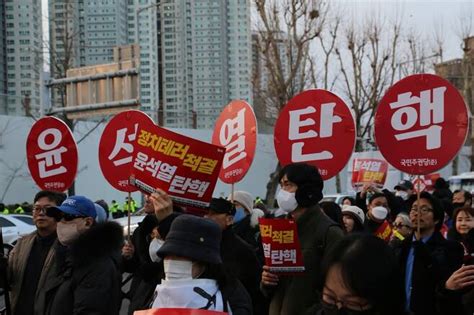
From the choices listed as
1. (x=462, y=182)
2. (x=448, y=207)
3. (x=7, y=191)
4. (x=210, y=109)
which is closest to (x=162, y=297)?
(x=448, y=207)

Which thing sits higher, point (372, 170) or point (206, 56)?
point (206, 56)

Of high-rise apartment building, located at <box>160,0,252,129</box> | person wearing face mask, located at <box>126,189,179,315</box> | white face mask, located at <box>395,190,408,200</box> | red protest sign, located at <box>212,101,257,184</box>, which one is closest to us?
person wearing face mask, located at <box>126,189,179,315</box>

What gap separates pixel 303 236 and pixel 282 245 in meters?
0.27

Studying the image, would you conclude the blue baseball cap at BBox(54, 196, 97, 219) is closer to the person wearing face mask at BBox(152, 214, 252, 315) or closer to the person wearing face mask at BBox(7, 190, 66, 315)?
the person wearing face mask at BBox(7, 190, 66, 315)

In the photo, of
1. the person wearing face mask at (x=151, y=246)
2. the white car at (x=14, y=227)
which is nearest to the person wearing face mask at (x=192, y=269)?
the person wearing face mask at (x=151, y=246)

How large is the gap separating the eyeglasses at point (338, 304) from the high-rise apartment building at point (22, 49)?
90.2 ft

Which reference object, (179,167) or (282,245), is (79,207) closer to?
(179,167)

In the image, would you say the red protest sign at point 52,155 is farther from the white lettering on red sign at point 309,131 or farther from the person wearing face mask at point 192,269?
the person wearing face mask at point 192,269

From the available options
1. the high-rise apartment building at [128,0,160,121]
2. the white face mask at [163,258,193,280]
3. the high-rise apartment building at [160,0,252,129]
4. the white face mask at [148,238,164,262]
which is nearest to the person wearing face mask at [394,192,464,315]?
the white face mask at [148,238,164,262]

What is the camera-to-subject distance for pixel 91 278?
3.77 meters

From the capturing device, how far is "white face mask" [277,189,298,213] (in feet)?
13.5

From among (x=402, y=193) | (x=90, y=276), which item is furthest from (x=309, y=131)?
(x=402, y=193)

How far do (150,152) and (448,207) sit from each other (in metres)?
5.16

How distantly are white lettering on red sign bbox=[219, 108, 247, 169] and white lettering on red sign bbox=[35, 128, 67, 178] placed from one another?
1799 millimetres
